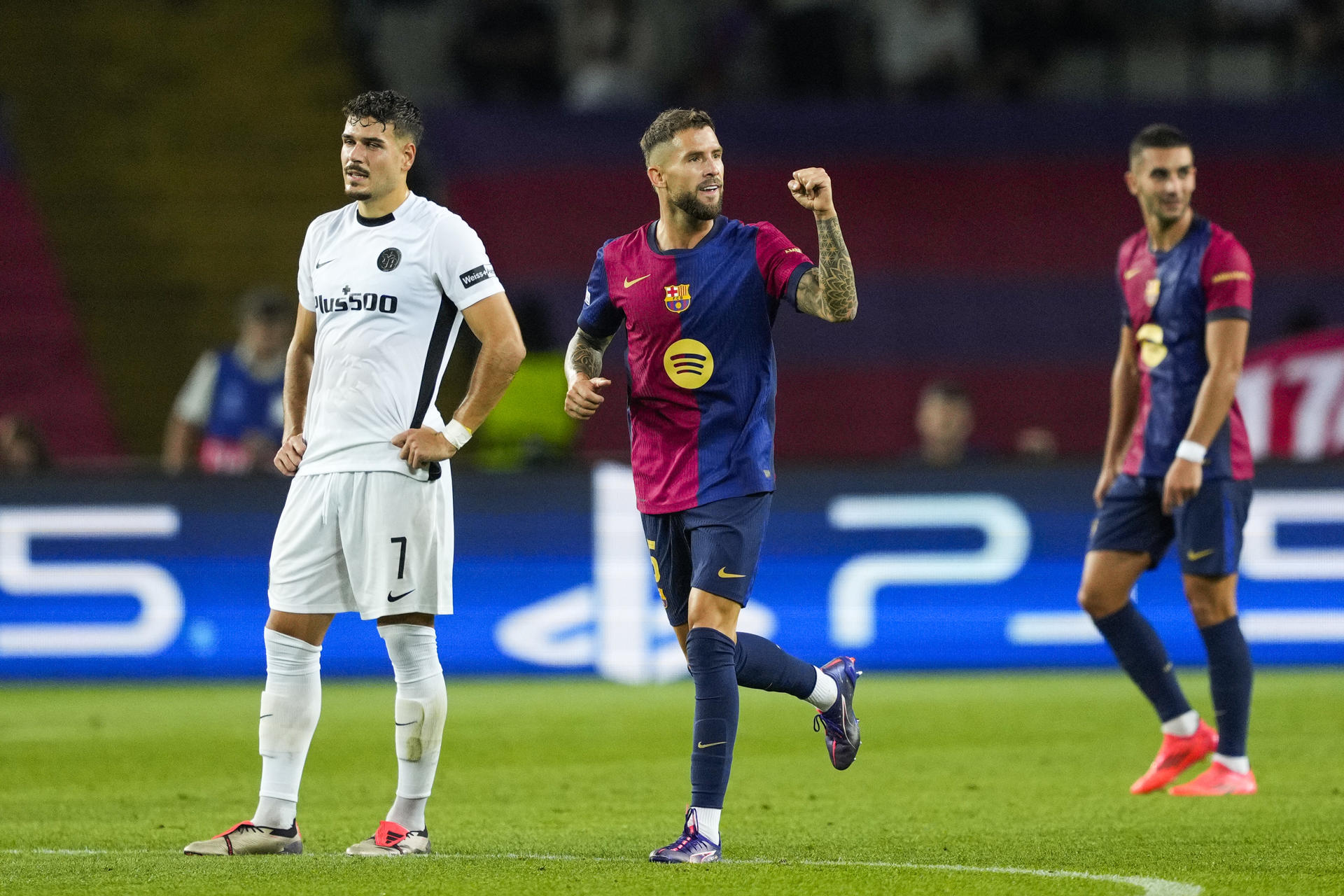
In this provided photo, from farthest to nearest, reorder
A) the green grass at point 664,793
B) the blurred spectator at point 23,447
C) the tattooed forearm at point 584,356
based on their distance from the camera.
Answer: the blurred spectator at point 23,447 < the tattooed forearm at point 584,356 < the green grass at point 664,793

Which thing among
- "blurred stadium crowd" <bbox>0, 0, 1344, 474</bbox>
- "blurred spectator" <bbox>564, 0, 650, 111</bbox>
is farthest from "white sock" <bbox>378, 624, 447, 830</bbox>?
"blurred spectator" <bbox>564, 0, 650, 111</bbox>

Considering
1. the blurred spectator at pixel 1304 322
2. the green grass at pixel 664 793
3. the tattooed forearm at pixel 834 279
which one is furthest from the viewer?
the blurred spectator at pixel 1304 322

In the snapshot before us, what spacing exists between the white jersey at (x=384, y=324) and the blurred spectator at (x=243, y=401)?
230 inches

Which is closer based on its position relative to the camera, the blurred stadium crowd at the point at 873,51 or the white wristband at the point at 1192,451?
the white wristband at the point at 1192,451

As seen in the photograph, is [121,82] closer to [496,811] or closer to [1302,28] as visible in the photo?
[1302,28]

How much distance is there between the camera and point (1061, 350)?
16.0 meters

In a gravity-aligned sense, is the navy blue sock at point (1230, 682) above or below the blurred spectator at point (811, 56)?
below

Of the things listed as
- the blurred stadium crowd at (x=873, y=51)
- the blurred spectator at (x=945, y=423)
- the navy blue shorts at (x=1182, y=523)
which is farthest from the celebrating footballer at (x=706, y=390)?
the blurred stadium crowd at (x=873, y=51)

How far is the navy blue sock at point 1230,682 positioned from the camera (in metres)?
6.82

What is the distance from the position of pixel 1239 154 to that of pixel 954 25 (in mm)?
2679

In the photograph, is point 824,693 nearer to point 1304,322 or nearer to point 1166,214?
point 1166,214

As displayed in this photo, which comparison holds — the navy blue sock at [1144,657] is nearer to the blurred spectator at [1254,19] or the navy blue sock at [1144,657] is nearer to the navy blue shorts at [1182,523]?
the navy blue shorts at [1182,523]

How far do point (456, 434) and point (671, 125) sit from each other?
1.07 m

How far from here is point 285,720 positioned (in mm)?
5457
